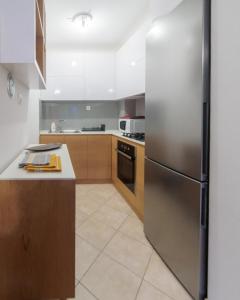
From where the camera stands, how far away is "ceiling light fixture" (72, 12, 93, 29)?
2.96 meters

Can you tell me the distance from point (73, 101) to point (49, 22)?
1700 mm

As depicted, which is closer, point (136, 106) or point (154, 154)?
point (154, 154)

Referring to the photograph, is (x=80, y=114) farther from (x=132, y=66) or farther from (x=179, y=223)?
(x=179, y=223)

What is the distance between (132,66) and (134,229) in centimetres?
214

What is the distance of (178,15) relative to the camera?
1.64 metres

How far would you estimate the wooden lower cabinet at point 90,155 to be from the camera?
165 inches

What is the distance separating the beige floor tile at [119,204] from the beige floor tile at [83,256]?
901 millimetres

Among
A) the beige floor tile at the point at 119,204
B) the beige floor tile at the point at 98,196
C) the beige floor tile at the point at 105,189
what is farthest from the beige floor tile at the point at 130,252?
the beige floor tile at the point at 105,189

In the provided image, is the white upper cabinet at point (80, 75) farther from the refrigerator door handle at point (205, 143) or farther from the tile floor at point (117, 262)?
the refrigerator door handle at point (205, 143)

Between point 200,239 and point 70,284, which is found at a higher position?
point 200,239

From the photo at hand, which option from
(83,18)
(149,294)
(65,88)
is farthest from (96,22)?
(149,294)

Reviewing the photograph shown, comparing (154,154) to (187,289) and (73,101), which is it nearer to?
(187,289)

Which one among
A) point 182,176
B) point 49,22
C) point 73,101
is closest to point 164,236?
point 182,176

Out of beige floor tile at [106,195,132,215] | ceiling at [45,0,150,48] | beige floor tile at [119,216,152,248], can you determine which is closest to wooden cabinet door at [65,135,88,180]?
beige floor tile at [106,195,132,215]
